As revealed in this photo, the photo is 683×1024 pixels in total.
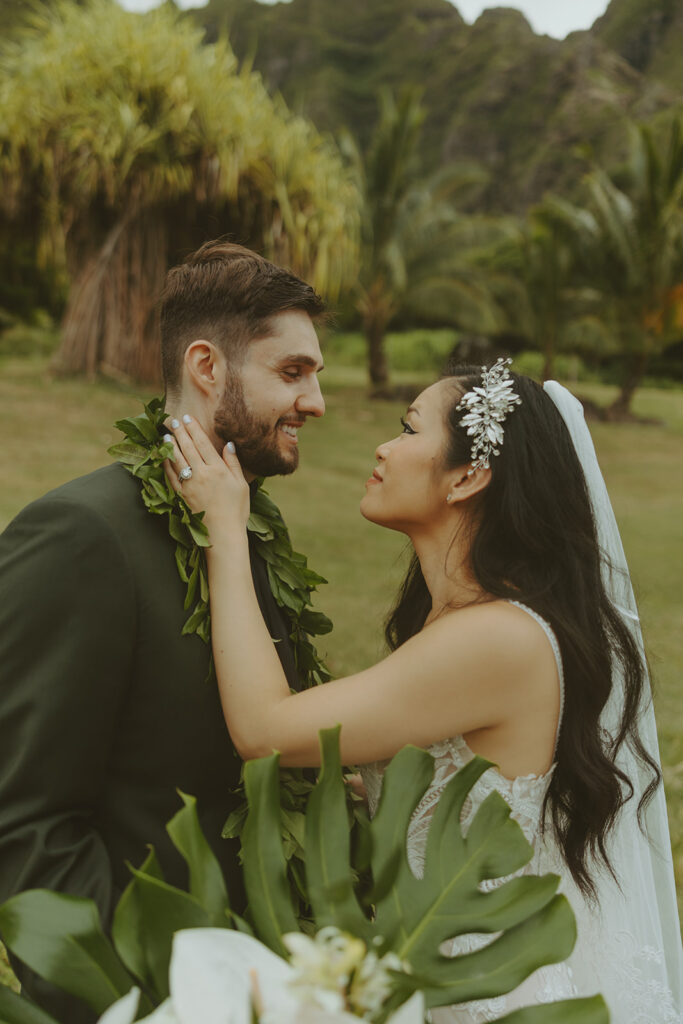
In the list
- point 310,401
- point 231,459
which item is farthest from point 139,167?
point 231,459

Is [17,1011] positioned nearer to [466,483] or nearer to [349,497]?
[466,483]

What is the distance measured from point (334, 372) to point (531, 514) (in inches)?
939

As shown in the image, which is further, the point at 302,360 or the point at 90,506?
the point at 302,360

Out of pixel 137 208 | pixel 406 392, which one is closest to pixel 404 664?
pixel 137 208

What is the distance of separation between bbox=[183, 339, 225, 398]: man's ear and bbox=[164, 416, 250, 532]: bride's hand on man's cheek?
126 millimetres

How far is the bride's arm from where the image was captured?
6.32 feet

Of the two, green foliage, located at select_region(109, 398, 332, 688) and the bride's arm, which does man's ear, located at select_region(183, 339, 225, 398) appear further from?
the bride's arm

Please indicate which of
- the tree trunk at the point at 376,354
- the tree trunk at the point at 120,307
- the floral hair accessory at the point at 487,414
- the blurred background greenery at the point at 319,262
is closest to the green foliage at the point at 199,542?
the floral hair accessory at the point at 487,414

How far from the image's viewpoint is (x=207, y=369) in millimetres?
2293

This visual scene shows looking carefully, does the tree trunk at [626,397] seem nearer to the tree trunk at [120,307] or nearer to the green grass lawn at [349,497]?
the green grass lawn at [349,497]

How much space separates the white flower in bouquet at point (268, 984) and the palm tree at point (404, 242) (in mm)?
17947

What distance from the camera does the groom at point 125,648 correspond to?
Result: 1.71 meters

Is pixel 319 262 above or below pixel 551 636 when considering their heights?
above

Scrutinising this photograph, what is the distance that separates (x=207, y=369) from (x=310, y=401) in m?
0.29
